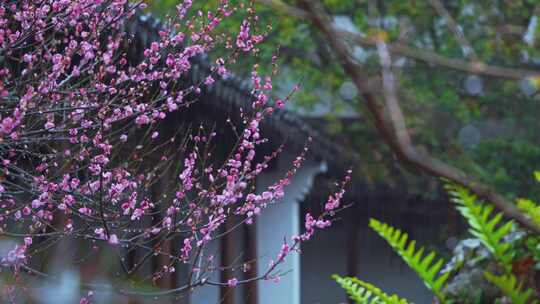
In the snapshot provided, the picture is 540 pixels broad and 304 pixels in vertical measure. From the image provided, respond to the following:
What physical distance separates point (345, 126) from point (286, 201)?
12.0 feet

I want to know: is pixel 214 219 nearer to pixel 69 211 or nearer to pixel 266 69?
pixel 69 211

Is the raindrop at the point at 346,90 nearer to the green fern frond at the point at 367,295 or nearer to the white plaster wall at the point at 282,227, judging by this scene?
the white plaster wall at the point at 282,227

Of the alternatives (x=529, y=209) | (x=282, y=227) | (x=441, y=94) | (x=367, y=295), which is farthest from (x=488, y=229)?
(x=441, y=94)

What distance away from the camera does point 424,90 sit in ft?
42.7

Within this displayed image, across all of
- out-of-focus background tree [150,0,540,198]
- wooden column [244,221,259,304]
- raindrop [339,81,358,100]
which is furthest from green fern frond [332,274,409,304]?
raindrop [339,81,358,100]

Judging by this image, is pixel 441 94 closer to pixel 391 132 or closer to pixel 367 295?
pixel 367 295

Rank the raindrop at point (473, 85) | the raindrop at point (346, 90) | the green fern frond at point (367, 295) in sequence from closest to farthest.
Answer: the green fern frond at point (367, 295)
the raindrop at point (346, 90)
the raindrop at point (473, 85)

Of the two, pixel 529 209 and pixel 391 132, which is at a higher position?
pixel 529 209

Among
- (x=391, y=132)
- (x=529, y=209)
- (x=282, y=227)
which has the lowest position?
(x=391, y=132)

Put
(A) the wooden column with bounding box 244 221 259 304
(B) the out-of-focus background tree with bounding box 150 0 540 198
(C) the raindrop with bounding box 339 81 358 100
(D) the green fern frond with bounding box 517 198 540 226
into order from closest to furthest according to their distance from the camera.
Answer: (D) the green fern frond with bounding box 517 198 540 226 → (A) the wooden column with bounding box 244 221 259 304 → (B) the out-of-focus background tree with bounding box 150 0 540 198 → (C) the raindrop with bounding box 339 81 358 100

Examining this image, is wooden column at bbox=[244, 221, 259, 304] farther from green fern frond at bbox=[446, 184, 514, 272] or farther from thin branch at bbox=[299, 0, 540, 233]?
thin branch at bbox=[299, 0, 540, 233]

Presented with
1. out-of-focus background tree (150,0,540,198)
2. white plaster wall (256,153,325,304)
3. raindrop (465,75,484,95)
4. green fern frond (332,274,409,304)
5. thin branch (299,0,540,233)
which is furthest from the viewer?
raindrop (465,75,484,95)

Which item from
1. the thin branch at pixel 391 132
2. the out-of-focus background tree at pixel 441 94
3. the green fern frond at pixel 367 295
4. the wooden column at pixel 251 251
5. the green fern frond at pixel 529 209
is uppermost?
the out-of-focus background tree at pixel 441 94

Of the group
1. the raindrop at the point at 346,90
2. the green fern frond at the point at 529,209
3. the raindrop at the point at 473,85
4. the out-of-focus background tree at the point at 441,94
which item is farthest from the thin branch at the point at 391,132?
the raindrop at the point at 473,85
